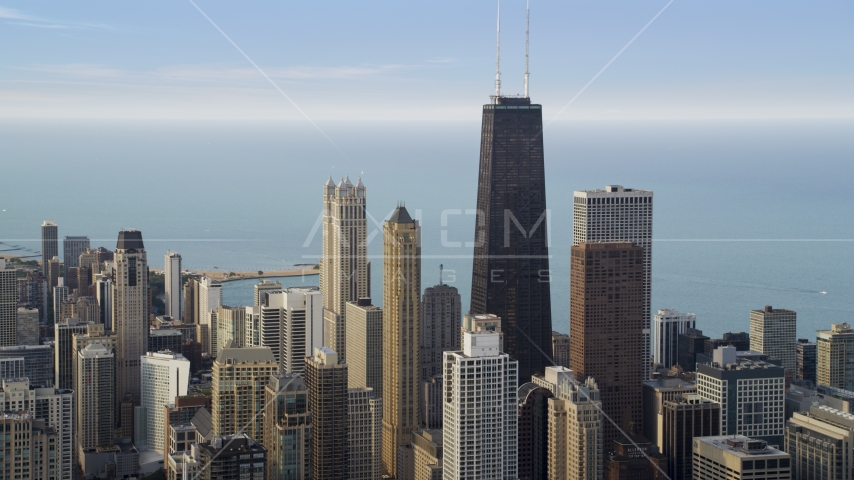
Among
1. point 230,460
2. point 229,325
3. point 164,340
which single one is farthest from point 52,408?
point 164,340

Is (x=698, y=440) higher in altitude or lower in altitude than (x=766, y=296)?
lower

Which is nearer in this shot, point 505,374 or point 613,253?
point 505,374

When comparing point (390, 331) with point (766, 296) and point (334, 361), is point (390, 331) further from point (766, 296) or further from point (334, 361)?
point (766, 296)

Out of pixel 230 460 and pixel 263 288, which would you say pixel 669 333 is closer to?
pixel 263 288

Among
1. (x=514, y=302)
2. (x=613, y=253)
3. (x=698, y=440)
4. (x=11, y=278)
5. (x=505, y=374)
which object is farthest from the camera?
(x=11, y=278)

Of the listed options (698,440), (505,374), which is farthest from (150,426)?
(698,440)

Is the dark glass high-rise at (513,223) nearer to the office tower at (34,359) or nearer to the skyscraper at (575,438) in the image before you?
the skyscraper at (575,438)

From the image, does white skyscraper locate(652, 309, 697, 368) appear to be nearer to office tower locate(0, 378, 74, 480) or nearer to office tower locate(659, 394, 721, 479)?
office tower locate(659, 394, 721, 479)
